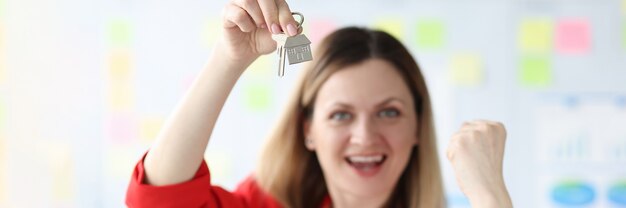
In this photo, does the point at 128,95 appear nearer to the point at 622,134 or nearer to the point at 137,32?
the point at 137,32

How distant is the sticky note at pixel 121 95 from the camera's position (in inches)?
93.4

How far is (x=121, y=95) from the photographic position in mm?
2379

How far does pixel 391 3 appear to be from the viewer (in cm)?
237

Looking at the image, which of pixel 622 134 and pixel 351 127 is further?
pixel 622 134

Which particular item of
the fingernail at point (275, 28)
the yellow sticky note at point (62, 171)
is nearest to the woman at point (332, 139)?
the fingernail at point (275, 28)

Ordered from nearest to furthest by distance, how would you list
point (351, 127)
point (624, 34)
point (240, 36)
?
point (240, 36) < point (351, 127) < point (624, 34)

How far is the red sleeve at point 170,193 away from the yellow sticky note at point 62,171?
1.22 metres

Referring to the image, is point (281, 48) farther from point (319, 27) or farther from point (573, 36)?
point (573, 36)

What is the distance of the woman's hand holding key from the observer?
1059mm

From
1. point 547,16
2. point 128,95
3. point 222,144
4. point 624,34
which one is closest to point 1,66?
point 128,95

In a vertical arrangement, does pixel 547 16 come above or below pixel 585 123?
above

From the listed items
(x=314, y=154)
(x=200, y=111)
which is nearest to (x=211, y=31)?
(x=314, y=154)

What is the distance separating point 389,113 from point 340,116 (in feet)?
0.30

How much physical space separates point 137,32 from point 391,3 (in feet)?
2.49
